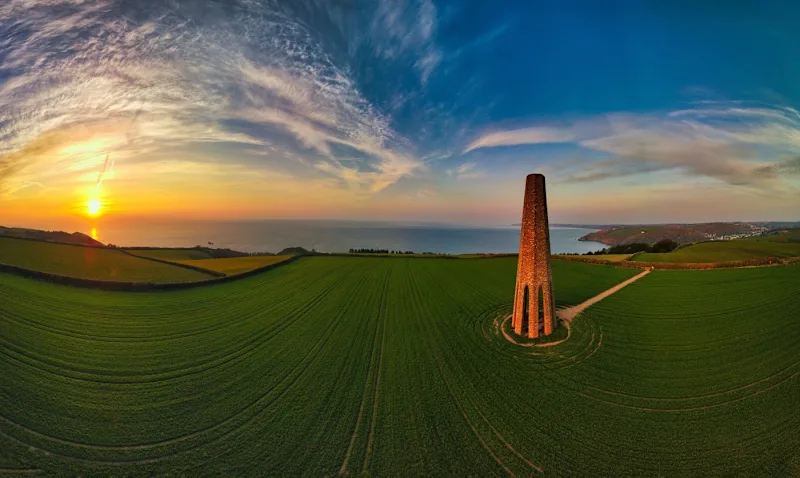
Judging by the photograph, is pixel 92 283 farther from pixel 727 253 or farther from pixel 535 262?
pixel 727 253

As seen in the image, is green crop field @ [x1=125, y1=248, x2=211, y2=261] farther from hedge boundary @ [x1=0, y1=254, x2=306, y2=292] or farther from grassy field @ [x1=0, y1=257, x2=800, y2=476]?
grassy field @ [x1=0, y1=257, x2=800, y2=476]

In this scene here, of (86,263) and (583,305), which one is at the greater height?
(86,263)

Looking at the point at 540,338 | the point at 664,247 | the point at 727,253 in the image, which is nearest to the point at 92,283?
the point at 540,338

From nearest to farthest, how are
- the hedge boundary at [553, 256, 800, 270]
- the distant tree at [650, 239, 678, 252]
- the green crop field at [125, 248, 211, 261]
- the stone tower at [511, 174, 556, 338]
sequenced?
1. the stone tower at [511, 174, 556, 338]
2. the hedge boundary at [553, 256, 800, 270]
3. the green crop field at [125, 248, 211, 261]
4. the distant tree at [650, 239, 678, 252]

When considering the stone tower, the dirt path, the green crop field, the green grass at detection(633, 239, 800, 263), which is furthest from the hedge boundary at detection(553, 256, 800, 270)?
the green crop field

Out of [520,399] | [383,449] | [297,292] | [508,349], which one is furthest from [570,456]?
[297,292]

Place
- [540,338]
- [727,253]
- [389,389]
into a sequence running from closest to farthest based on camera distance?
[389,389] < [540,338] < [727,253]

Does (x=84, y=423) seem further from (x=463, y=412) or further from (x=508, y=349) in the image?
(x=508, y=349)
